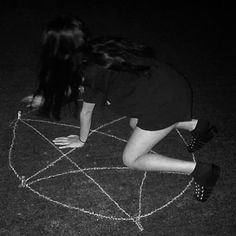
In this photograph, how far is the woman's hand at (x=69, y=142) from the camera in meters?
1.84

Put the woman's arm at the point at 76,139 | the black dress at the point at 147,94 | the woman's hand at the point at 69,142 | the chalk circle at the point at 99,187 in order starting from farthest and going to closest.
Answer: the woman's hand at the point at 69,142
the woman's arm at the point at 76,139
the chalk circle at the point at 99,187
the black dress at the point at 147,94

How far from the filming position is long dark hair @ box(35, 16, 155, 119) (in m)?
1.26

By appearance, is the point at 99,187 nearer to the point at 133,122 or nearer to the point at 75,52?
the point at 133,122

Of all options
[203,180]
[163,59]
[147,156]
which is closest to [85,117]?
[147,156]

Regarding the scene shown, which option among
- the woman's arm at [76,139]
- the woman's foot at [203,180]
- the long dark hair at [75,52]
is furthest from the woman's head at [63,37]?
the woman's foot at [203,180]

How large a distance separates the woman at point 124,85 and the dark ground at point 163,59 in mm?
179

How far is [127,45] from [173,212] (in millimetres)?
792

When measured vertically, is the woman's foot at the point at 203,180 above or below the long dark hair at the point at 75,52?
below

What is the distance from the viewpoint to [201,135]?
185 cm

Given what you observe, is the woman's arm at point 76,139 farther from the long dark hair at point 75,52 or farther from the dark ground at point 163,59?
the long dark hair at point 75,52

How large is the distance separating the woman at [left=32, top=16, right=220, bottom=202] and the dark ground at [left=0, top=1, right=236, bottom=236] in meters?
0.18

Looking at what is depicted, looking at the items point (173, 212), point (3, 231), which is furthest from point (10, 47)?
point (173, 212)

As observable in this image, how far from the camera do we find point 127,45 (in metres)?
1.32

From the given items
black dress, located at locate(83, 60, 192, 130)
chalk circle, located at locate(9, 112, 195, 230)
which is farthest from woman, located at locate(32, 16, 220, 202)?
chalk circle, located at locate(9, 112, 195, 230)
